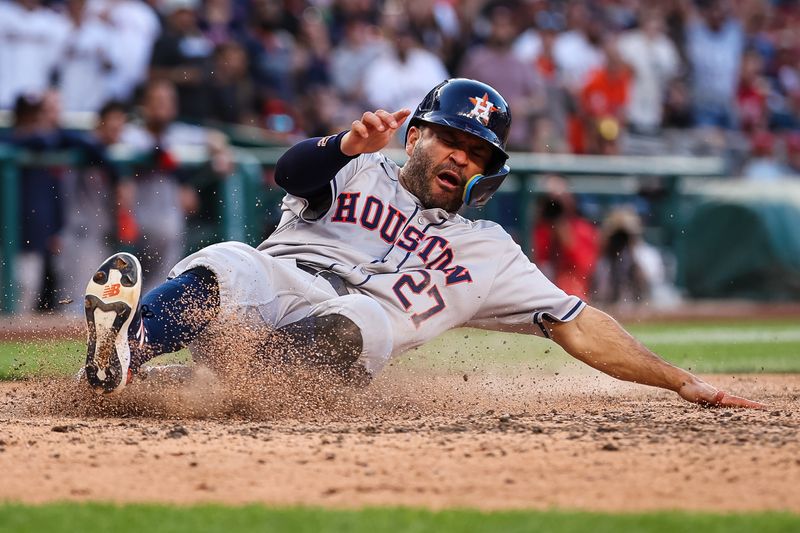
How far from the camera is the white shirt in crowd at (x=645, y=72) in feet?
50.6

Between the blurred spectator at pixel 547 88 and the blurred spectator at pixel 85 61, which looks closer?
the blurred spectator at pixel 85 61

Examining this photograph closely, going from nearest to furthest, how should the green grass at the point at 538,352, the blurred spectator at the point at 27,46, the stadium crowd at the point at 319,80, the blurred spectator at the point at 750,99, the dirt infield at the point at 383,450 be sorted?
1. the dirt infield at the point at 383,450
2. the green grass at the point at 538,352
3. the stadium crowd at the point at 319,80
4. the blurred spectator at the point at 27,46
5. the blurred spectator at the point at 750,99

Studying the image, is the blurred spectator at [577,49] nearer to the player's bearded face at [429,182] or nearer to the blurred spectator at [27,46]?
the blurred spectator at [27,46]

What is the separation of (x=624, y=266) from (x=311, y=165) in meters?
8.57

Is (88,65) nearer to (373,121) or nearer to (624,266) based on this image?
(624,266)

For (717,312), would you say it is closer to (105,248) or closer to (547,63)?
(547,63)

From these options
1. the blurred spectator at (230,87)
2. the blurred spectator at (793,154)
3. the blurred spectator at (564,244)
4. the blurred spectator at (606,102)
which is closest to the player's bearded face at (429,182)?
the blurred spectator at (230,87)

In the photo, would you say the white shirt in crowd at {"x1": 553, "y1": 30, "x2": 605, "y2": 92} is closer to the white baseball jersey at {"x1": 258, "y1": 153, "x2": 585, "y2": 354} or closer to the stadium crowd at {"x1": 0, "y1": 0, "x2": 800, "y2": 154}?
the stadium crowd at {"x1": 0, "y1": 0, "x2": 800, "y2": 154}

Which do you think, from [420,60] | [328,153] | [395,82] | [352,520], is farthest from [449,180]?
[420,60]

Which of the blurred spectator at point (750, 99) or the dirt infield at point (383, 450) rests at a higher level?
the blurred spectator at point (750, 99)

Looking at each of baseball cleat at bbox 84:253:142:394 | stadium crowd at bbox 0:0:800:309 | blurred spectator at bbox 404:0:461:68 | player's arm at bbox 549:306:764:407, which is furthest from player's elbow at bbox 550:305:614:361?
blurred spectator at bbox 404:0:461:68

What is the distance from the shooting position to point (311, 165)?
515cm

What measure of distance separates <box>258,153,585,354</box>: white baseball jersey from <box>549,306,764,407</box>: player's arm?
0.08 meters

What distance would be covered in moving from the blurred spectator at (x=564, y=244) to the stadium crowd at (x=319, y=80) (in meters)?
0.37
